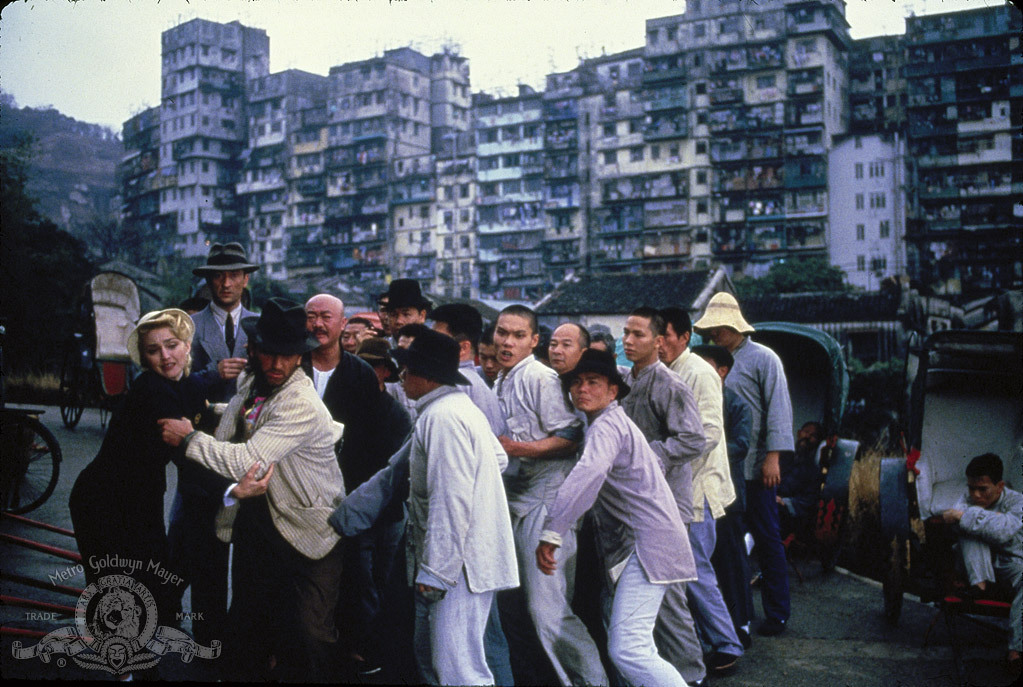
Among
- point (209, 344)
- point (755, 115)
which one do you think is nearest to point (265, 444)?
point (209, 344)

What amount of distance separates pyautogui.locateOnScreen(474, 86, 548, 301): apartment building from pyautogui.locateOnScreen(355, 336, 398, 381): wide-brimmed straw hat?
66.4m

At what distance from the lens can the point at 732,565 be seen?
6262mm

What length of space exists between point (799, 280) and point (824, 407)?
47.6 meters

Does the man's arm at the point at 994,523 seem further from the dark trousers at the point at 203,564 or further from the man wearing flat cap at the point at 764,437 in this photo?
the dark trousers at the point at 203,564

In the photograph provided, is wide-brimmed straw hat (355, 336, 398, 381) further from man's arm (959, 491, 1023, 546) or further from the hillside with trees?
the hillside with trees

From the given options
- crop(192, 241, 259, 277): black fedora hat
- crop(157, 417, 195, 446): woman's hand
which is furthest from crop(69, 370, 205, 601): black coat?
crop(192, 241, 259, 277): black fedora hat

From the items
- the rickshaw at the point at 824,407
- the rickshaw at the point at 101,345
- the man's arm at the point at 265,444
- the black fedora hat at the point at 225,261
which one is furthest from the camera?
the rickshaw at the point at 101,345

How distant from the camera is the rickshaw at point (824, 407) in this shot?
8672 millimetres

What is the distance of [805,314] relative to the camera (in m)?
41.1

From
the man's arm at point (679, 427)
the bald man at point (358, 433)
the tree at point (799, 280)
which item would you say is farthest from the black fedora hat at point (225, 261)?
the tree at point (799, 280)

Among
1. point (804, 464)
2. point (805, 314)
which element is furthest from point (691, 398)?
point (805, 314)

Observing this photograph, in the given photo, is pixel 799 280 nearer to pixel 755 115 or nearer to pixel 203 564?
pixel 755 115

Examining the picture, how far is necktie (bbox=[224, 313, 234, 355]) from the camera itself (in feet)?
19.2

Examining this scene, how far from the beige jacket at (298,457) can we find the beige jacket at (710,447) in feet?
8.00
